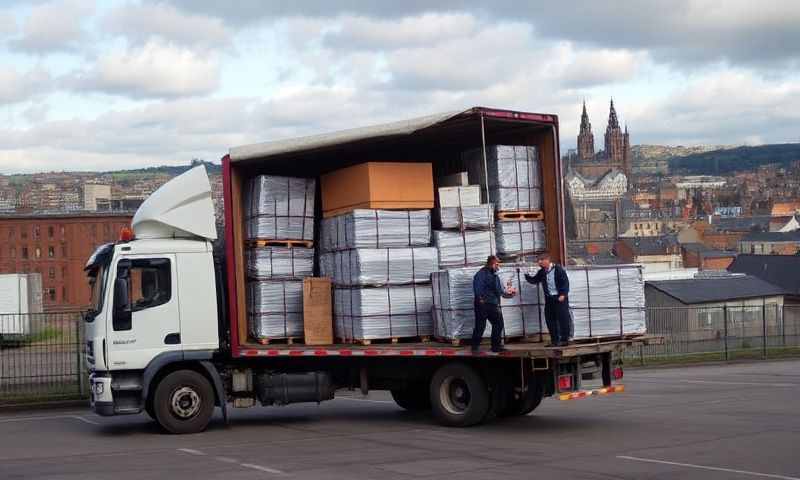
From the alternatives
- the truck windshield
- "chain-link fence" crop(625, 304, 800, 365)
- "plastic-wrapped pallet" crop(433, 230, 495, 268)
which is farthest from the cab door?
"chain-link fence" crop(625, 304, 800, 365)

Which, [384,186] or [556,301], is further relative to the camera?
[384,186]

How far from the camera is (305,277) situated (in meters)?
15.9

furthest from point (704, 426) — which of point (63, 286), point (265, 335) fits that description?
point (63, 286)

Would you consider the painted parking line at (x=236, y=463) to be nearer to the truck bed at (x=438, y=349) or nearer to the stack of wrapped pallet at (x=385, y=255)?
the truck bed at (x=438, y=349)

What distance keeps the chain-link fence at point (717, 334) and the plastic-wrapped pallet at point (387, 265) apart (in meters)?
15.8

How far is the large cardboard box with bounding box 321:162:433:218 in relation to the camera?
49.2 ft

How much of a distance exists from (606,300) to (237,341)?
532cm

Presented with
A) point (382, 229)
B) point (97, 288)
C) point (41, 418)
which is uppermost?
point (382, 229)

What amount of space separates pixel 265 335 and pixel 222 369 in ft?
2.78

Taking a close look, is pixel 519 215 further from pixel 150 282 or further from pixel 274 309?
pixel 150 282

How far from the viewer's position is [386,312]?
15.0 m

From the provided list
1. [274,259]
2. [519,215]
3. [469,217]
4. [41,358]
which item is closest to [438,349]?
[469,217]

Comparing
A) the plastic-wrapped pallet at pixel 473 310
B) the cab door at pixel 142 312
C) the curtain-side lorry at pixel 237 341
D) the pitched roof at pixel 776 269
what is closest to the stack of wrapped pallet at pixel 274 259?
the curtain-side lorry at pixel 237 341

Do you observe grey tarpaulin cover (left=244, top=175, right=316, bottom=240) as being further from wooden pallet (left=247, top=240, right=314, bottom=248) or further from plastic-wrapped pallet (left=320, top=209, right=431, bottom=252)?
plastic-wrapped pallet (left=320, top=209, right=431, bottom=252)
